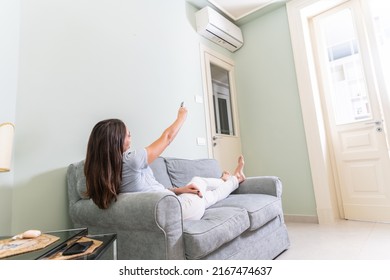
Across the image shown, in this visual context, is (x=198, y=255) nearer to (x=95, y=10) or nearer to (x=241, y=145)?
(x=95, y=10)

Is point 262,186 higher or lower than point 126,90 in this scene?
lower

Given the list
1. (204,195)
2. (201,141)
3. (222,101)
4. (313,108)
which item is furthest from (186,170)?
(313,108)

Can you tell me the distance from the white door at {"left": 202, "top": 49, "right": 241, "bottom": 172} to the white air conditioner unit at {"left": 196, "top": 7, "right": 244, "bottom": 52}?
0.20 metres

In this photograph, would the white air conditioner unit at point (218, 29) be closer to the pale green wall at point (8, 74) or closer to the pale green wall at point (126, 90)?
the pale green wall at point (126, 90)

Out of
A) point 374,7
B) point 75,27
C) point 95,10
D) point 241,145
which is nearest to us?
point 75,27

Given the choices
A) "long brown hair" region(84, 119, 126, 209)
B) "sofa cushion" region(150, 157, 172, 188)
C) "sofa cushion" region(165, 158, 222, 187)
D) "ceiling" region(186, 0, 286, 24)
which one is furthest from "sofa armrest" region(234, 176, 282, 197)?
"ceiling" region(186, 0, 286, 24)

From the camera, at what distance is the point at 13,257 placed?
31.6 inches

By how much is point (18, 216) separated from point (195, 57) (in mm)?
2370

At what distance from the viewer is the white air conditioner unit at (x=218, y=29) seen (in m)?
2.96

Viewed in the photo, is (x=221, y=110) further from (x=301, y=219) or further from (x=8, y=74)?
(x=8, y=74)

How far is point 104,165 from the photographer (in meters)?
1.22

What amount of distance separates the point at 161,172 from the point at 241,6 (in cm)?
259

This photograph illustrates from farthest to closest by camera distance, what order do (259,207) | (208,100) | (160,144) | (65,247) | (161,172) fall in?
(208,100) < (161,172) < (259,207) < (160,144) < (65,247)

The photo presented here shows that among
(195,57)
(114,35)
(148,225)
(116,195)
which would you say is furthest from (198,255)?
(195,57)
